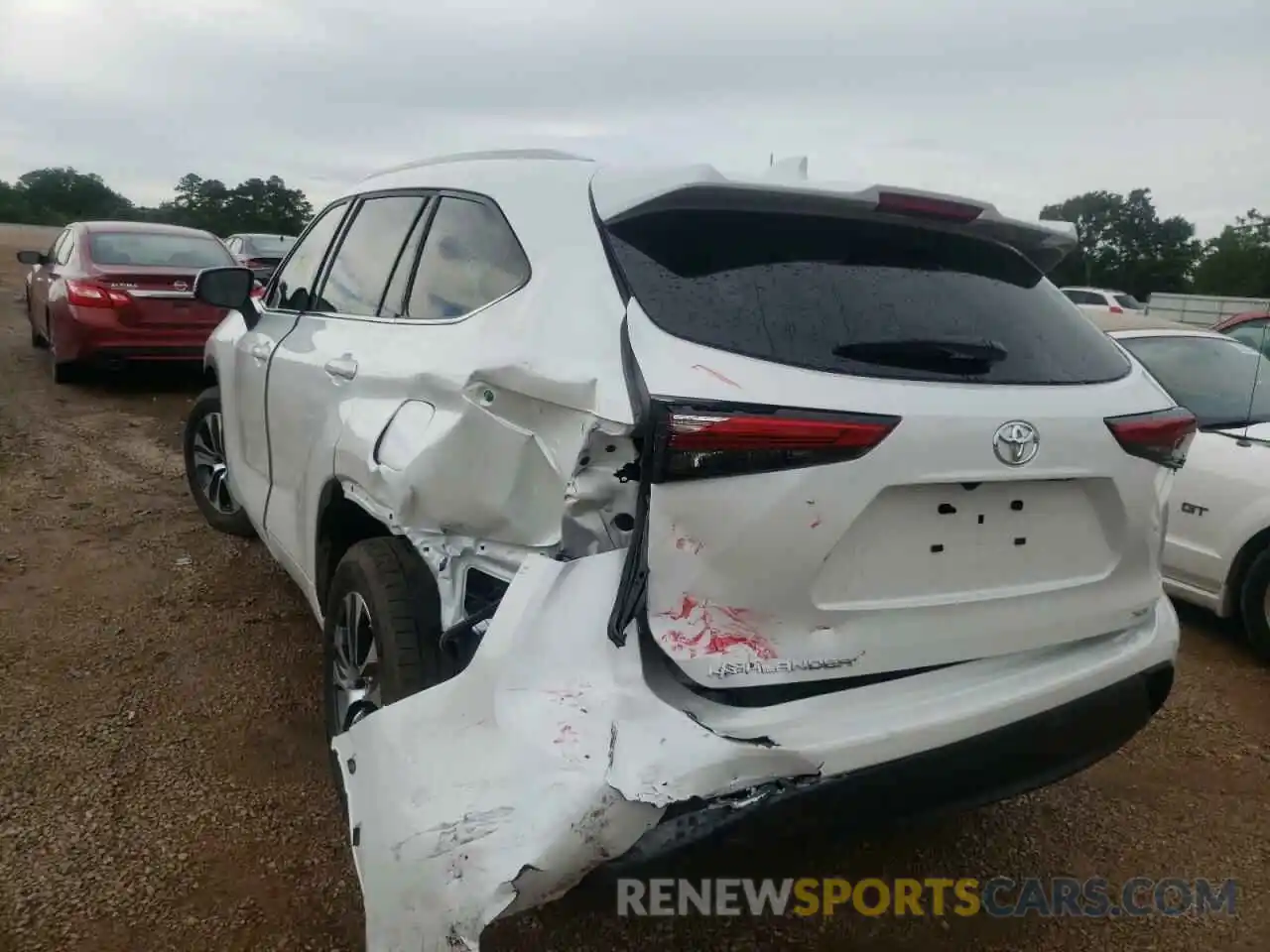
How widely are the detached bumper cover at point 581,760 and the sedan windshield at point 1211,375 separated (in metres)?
3.30

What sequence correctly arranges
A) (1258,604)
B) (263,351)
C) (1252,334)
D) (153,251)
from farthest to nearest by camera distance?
(153,251) < (1252,334) < (1258,604) < (263,351)

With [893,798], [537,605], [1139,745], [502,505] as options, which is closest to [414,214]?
[502,505]

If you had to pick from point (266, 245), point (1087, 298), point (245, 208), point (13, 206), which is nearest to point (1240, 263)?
point (1087, 298)

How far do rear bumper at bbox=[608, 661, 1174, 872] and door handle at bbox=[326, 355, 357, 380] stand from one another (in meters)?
1.66

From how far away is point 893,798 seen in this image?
1.99 m

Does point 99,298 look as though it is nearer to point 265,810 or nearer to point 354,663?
point 265,810

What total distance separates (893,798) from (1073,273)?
53102mm

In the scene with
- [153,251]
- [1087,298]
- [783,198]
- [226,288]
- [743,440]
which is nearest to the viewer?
[743,440]

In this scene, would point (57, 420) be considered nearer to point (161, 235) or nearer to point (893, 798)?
point (161, 235)

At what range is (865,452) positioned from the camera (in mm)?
1914

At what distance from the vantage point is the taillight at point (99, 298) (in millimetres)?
8562

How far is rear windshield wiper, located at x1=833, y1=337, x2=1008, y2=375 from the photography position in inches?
81.0

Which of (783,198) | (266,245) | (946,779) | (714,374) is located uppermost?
(783,198)

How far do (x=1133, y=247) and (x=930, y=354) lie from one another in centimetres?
5879
